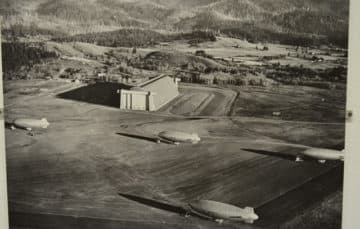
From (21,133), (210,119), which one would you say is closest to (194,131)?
(210,119)

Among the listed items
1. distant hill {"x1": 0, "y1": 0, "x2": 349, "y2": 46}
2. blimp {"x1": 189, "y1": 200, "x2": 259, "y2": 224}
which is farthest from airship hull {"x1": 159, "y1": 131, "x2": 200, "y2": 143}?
distant hill {"x1": 0, "y1": 0, "x2": 349, "y2": 46}

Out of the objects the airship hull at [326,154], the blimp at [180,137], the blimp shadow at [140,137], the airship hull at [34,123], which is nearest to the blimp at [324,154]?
the airship hull at [326,154]

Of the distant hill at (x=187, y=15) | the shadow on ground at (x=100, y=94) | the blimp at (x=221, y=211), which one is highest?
the distant hill at (x=187, y=15)

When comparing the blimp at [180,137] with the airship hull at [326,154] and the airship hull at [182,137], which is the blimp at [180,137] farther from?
the airship hull at [326,154]

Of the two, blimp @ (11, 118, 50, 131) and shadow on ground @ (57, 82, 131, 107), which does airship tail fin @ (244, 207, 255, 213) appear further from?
blimp @ (11, 118, 50, 131)

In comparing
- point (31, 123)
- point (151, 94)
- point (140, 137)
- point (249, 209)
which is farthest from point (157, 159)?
point (31, 123)

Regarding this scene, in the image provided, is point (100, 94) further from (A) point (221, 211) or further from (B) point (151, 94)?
(A) point (221, 211)
